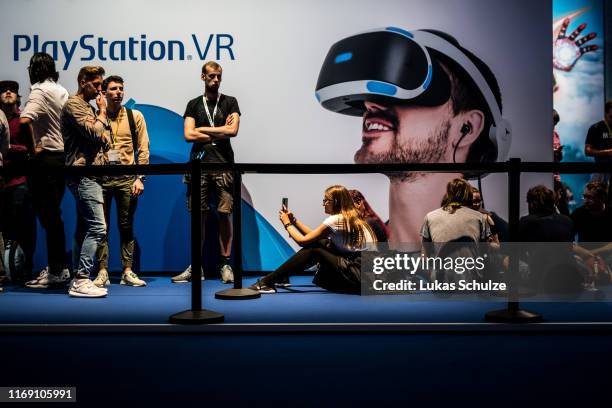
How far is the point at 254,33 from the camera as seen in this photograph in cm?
683

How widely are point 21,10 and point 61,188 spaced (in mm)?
2074

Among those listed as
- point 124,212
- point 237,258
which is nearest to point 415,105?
point 237,258

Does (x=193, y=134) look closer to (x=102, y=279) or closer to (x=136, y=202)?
(x=136, y=202)

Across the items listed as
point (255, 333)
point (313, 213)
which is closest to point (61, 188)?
point (313, 213)

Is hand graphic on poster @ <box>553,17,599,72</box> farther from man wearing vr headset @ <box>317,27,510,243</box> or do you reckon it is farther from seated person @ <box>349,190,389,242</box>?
seated person @ <box>349,190,389,242</box>

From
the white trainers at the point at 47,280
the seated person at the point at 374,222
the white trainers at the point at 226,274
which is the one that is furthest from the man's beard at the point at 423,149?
the white trainers at the point at 47,280

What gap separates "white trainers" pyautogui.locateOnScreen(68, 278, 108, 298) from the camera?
16.8 feet

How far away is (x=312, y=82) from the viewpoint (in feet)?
22.6

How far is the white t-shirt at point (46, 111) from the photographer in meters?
5.75

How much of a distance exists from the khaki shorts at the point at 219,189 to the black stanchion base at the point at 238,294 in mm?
1371

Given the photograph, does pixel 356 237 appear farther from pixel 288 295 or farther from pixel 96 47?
pixel 96 47

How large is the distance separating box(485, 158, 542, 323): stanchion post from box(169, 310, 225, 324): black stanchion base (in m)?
1.54

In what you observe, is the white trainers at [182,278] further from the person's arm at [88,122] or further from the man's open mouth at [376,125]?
the man's open mouth at [376,125]

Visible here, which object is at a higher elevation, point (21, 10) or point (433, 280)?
point (21, 10)
